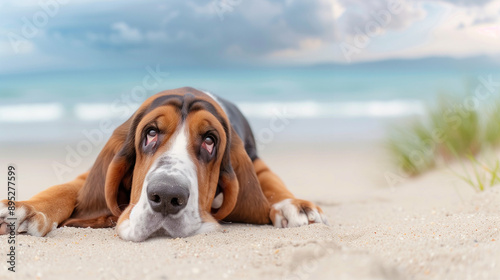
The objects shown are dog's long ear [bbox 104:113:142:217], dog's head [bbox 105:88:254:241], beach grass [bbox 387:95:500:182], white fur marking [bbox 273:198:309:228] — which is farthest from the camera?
beach grass [bbox 387:95:500:182]

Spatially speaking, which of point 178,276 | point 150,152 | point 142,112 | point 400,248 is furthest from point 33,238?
point 400,248

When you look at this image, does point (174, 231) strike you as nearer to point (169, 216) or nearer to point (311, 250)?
point (169, 216)

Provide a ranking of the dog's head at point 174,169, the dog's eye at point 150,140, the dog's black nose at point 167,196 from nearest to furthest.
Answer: the dog's black nose at point 167,196 → the dog's head at point 174,169 → the dog's eye at point 150,140

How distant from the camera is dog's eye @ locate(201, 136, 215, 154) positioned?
11.7ft

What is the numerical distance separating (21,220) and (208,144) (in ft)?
4.12

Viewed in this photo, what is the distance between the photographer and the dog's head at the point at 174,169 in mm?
3160

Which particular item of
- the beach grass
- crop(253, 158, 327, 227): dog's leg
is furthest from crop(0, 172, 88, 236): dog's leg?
the beach grass

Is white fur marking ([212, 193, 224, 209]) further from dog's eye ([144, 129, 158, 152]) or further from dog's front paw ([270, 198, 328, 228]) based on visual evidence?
dog's eye ([144, 129, 158, 152])

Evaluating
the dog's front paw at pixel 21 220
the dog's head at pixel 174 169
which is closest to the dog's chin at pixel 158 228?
the dog's head at pixel 174 169

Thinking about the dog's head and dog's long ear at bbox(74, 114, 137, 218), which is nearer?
the dog's head

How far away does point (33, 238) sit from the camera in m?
3.26

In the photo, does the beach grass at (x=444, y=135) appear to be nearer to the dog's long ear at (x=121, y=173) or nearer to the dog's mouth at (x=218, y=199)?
the dog's mouth at (x=218, y=199)

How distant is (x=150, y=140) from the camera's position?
3545 mm

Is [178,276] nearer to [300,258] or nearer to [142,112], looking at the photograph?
[300,258]
